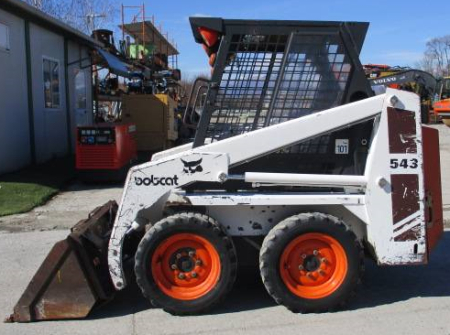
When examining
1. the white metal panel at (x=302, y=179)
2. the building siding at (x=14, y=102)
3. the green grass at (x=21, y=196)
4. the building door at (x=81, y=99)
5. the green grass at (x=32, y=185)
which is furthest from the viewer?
the building door at (x=81, y=99)

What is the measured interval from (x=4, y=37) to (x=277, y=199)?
9702 millimetres

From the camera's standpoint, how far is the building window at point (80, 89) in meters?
16.8

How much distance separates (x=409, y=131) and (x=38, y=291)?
3238 millimetres

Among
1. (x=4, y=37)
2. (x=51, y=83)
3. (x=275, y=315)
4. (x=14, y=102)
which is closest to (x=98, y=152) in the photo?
(x=14, y=102)

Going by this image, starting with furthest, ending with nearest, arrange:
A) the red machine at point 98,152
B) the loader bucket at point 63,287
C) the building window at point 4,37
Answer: the building window at point 4,37, the red machine at point 98,152, the loader bucket at point 63,287

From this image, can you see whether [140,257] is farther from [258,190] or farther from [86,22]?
[86,22]

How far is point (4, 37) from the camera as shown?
38.0 ft

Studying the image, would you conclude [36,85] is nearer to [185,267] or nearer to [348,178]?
[185,267]

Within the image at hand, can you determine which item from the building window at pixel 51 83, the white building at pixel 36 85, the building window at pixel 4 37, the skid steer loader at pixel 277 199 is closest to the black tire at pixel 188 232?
the skid steer loader at pixel 277 199

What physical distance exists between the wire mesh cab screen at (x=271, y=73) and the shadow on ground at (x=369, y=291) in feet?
4.71

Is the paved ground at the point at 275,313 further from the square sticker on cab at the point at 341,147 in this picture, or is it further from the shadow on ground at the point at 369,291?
the square sticker on cab at the point at 341,147

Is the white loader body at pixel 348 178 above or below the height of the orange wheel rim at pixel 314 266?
above

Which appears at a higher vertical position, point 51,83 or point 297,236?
point 51,83

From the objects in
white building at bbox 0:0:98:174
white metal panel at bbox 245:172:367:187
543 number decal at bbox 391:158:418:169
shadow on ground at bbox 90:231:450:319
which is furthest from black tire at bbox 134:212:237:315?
white building at bbox 0:0:98:174
